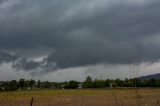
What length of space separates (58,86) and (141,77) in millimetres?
152451

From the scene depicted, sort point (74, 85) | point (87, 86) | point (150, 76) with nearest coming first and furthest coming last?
point (150, 76), point (87, 86), point (74, 85)

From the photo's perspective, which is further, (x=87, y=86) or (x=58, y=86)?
(x=58, y=86)

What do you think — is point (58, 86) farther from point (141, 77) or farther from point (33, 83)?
point (141, 77)

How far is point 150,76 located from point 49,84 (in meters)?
156

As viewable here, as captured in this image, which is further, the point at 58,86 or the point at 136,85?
the point at 58,86

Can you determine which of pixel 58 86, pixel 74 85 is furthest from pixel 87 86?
pixel 58 86

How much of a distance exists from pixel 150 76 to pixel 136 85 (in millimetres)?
1599

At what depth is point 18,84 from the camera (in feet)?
486

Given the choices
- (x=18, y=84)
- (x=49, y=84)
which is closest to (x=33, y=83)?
(x=49, y=84)

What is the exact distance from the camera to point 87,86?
131 meters

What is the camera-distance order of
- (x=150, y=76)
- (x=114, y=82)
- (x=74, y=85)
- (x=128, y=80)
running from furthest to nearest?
(x=74, y=85) < (x=150, y=76) < (x=114, y=82) < (x=128, y=80)

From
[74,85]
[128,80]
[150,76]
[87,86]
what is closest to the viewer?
[128,80]

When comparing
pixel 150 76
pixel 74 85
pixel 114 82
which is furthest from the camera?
pixel 74 85

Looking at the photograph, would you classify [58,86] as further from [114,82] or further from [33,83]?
[114,82]
